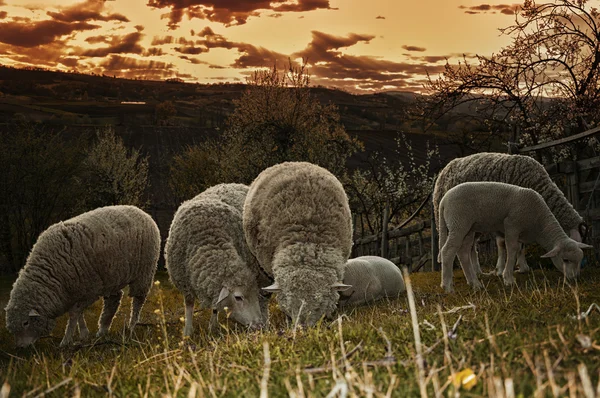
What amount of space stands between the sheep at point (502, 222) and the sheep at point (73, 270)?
4624mm

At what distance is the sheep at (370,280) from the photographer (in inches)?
396

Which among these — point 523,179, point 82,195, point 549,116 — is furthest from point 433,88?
point 82,195

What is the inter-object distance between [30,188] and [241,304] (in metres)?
22.4

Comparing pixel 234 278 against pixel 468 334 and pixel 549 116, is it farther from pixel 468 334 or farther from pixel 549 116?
pixel 549 116

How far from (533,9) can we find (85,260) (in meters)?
12.1

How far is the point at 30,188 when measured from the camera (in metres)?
27.1

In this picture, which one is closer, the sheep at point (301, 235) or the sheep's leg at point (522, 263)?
the sheep at point (301, 235)

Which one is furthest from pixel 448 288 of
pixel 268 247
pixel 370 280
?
pixel 268 247

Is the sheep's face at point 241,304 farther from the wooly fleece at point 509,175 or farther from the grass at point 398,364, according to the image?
the wooly fleece at point 509,175

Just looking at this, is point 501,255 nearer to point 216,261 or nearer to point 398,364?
point 216,261

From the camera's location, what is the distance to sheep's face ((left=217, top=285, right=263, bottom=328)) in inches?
290

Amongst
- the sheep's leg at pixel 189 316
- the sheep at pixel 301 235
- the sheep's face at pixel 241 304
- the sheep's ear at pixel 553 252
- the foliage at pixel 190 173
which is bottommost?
the foliage at pixel 190 173

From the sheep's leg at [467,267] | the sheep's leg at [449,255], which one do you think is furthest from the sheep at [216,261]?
the sheep's leg at [467,267]

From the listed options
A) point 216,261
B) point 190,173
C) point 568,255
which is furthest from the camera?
point 190,173
